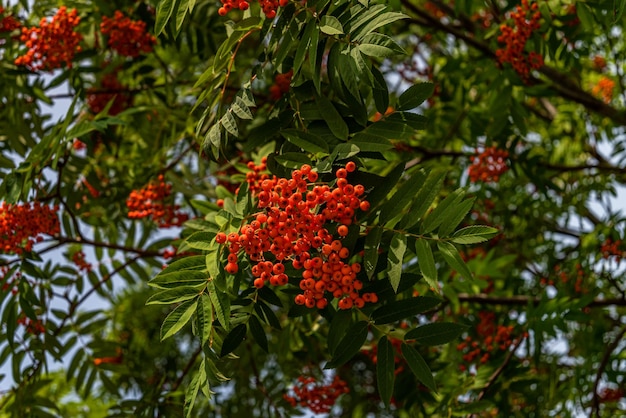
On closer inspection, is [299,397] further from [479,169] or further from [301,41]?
[301,41]

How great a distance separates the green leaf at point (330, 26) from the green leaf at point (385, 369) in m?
0.85

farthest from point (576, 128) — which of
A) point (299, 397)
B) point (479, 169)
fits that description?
point (299, 397)

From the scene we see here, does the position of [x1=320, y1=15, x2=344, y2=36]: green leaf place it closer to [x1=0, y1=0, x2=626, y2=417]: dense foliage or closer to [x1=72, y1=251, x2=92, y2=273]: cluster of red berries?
[x1=0, y1=0, x2=626, y2=417]: dense foliage

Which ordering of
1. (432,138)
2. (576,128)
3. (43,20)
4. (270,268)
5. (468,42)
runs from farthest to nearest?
(576,128), (432,138), (468,42), (43,20), (270,268)

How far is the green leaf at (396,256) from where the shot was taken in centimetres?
187

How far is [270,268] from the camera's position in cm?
196

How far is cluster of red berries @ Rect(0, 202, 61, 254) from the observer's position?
9.27 feet

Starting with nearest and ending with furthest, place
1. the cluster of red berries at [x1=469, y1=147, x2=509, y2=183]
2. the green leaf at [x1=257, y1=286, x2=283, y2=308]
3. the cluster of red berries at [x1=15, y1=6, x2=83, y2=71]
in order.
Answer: the green leaf at [x1=257, y1=286, x2=283, y2=308] → the cluster of red berries at [x1=15, y1=6, x2=83, y2=71] → the cluster of red berries at [x1=469, y1=147, x2=509, y2=183]

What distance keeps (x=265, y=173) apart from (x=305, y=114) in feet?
1.85

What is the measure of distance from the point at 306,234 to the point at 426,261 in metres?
0.33

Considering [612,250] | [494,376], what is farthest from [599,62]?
[494,376]

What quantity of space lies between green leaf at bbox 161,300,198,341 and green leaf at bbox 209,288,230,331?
7cm

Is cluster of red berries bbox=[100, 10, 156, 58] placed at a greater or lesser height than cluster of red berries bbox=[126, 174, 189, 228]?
greater

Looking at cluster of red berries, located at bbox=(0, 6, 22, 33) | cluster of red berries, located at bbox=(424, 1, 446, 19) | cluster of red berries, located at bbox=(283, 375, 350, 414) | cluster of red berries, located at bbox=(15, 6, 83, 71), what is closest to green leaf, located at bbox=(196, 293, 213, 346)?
cluster of red berries, located at bbox=(283, 375, 350, 414)
